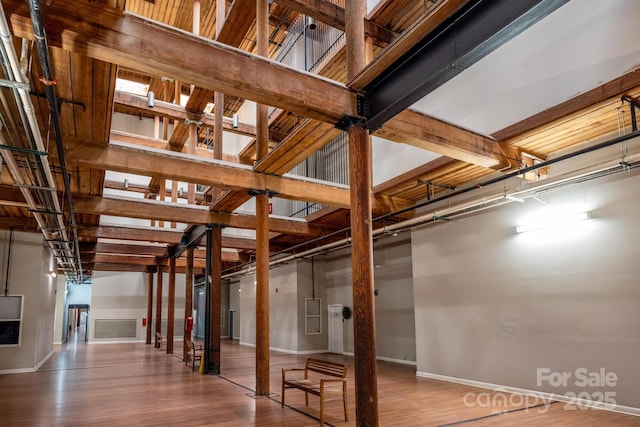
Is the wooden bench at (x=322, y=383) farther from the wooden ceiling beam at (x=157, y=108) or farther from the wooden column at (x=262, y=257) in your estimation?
the wooden ceiling beam at (x=157, y=108)

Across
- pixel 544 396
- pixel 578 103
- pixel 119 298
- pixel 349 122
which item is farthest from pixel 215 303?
pixel 119 298

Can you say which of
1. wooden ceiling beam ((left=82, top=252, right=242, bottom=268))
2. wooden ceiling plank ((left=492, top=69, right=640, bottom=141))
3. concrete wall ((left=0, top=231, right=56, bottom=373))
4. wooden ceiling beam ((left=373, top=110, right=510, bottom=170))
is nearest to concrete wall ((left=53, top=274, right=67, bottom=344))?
wooden ceiling beam ((left=82, top=252, right=242, bottom=268))

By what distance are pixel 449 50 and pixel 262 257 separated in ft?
15.8

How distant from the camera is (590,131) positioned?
6.46 metres

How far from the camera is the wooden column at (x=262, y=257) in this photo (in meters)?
7.47

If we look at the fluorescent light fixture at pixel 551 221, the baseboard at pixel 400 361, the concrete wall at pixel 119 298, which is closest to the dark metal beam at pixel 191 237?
the baseboard at pixel 400 361

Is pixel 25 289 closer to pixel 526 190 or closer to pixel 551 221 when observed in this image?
pixel 526 190

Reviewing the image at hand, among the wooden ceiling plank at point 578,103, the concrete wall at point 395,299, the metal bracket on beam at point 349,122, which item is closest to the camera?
the wooden ceiling plank at point 578,103

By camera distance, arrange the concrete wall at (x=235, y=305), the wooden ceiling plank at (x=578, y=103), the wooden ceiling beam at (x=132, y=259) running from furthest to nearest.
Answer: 1. the concrete wall at (x=235, y=305)
2. the wooden ceiling beam at (x=132, y=259)
3. the wooden ceiling plank at (x=578, y=103)

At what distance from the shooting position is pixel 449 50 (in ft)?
13.7

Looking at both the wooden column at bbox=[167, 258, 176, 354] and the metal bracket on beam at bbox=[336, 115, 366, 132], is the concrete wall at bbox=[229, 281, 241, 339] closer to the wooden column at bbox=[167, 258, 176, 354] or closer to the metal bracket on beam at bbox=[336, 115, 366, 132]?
the wooden column at bbox=[167, 258, 176, 354]

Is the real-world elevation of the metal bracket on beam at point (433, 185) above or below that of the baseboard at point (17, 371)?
above

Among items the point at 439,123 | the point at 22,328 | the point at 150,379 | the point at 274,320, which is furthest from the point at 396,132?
the point at 274,320

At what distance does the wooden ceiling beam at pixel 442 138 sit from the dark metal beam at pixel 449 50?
1.47ft
